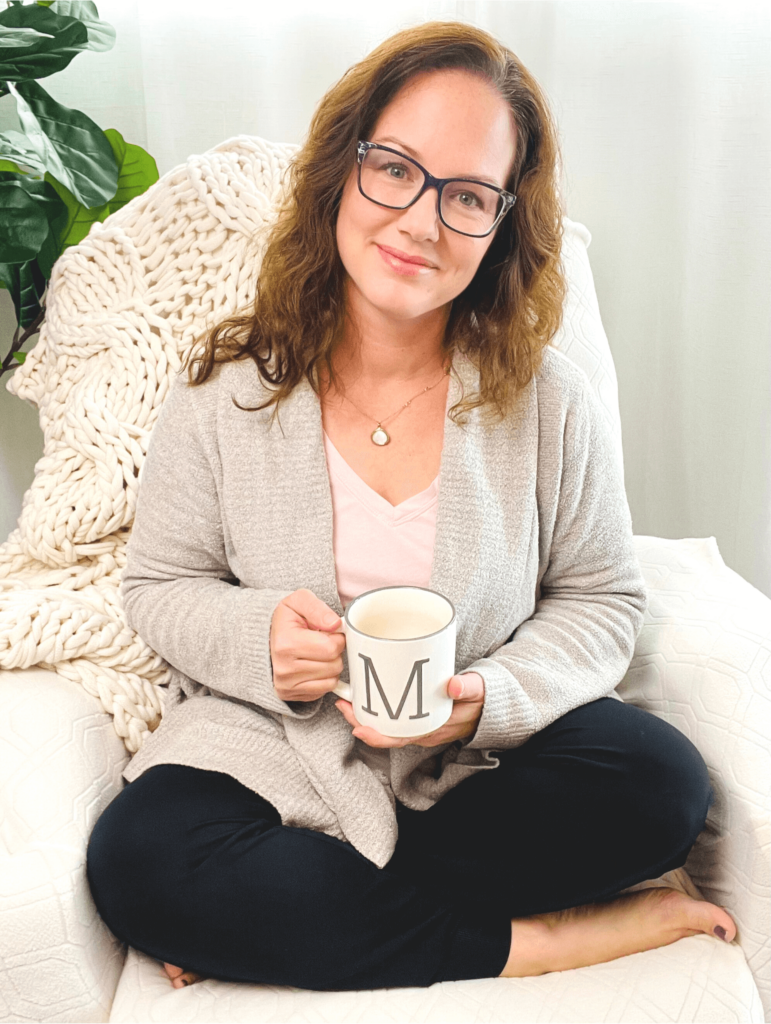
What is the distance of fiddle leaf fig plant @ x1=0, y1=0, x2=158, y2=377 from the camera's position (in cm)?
138

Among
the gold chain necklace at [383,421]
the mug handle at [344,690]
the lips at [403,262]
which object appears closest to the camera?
the mug handle at [344,690]

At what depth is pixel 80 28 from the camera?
1.38m

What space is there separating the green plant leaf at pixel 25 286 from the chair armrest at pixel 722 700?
109 centimetres

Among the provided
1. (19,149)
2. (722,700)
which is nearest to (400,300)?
(722,700)

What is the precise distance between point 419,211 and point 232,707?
0.60m

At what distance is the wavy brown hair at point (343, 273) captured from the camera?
1.08 meters

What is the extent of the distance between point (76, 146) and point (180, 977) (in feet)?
3.89

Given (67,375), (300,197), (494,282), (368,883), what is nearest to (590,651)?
(368,883)

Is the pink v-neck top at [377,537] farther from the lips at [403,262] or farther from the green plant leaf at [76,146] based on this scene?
the green plant leaf at [76,146]

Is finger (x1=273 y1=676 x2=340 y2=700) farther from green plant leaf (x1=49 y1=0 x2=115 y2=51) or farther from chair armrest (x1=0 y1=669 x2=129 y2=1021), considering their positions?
green plant leaf (x1=49 y1=0 x2=115 y2=51)

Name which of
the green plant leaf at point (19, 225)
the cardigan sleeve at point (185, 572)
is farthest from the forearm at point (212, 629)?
the green plant leaf at point (19, 225)

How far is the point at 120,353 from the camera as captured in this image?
1.29 metres

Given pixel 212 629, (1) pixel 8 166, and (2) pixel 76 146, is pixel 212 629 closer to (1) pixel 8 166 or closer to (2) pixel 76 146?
(2) pixel 76 146

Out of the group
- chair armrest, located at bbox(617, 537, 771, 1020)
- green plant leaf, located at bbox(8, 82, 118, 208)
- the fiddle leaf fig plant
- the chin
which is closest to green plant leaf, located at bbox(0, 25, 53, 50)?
the fiddle leaf fig plant
